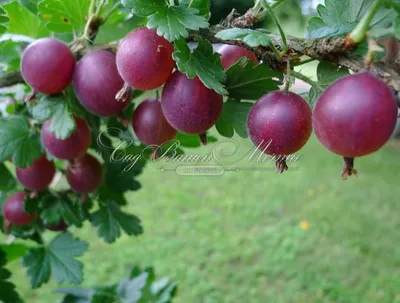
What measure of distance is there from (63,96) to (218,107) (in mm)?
252

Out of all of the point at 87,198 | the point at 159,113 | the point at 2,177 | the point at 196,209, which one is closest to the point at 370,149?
the point at 159,113

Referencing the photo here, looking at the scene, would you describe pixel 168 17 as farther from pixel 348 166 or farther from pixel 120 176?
pixel 120 176

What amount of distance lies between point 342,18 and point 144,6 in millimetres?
219

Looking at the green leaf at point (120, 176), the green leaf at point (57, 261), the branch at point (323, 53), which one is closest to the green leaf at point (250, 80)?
the branch at point (323, 53)

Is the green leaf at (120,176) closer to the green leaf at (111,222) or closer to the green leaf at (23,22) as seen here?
the green leaf at (111,222)

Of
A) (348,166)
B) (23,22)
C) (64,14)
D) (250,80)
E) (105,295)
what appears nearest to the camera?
(348,166)

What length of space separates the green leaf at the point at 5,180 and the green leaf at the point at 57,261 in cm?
14

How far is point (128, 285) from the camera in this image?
95cm

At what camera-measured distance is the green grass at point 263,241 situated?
2.24 m

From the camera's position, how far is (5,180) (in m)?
0.84

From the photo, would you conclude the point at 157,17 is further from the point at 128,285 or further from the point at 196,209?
the point at 196,209

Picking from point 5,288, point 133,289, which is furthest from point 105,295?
point 5,288

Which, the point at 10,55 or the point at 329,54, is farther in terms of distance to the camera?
the point at 10,55

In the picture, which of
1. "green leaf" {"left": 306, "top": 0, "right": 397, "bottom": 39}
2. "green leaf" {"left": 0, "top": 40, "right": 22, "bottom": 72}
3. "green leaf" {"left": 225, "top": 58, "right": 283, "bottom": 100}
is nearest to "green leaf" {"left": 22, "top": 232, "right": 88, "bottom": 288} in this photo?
"green leaf" {"left": 0, "top": 40, "right": 22, "bottom": 72}
